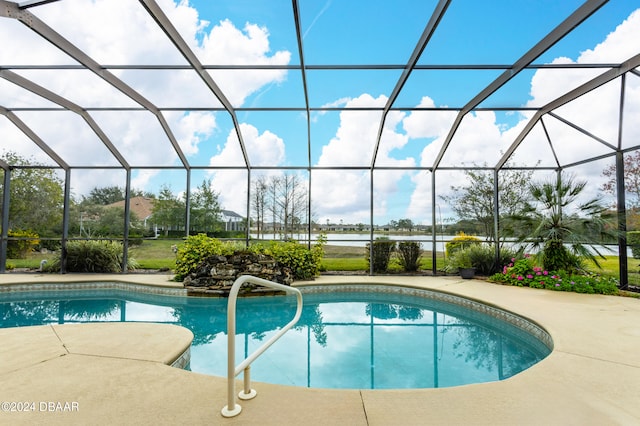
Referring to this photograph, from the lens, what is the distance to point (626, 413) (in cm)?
198

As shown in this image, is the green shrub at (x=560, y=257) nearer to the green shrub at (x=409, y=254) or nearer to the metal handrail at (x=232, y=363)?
the green shrub at (x=409, y=254)

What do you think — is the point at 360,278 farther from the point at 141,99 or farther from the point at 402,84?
the point at 141,99

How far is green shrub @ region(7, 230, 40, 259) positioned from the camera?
352 inches

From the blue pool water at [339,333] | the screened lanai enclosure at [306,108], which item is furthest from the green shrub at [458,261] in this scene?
the blue pool water at [339,333]

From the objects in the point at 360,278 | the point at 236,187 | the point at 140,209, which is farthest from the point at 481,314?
the point at 140,209

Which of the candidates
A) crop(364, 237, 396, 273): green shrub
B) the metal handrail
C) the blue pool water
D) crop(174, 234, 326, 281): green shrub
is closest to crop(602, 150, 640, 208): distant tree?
the blue pool water

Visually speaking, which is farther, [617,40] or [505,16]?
[617,40]

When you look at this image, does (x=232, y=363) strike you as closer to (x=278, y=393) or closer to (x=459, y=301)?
(x=278, y=393)

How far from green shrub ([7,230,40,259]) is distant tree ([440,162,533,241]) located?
1159 centimetres

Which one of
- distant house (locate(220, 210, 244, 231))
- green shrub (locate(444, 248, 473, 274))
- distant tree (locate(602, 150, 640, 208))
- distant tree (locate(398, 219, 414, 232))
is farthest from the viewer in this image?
distant house (locate(220, 210, 244, 231))

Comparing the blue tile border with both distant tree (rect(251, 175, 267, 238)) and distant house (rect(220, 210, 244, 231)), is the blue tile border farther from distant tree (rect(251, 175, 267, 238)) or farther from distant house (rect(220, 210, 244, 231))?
distant house (rect(220, 210, 244, 231))

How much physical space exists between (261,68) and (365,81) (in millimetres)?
2054

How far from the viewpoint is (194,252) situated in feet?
24.2

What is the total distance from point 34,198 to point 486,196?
1275cm
